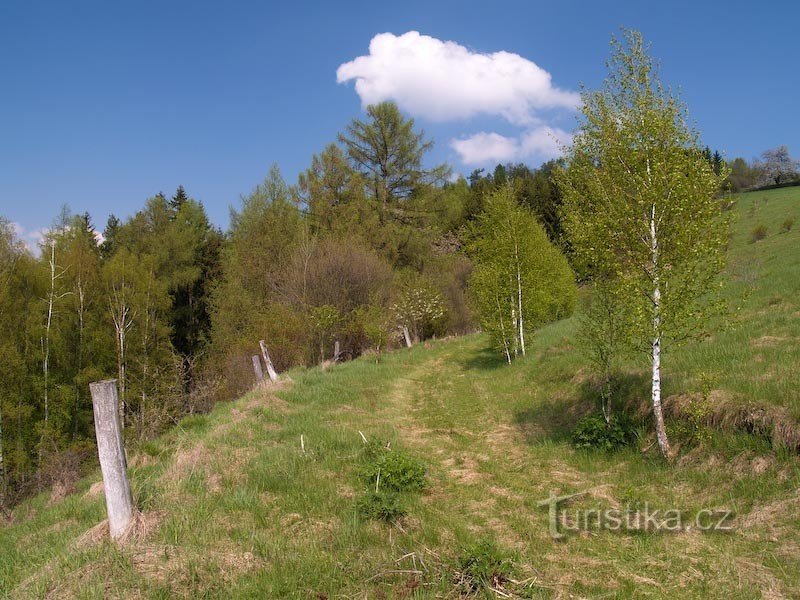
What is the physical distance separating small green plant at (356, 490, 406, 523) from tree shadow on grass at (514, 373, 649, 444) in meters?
4.88

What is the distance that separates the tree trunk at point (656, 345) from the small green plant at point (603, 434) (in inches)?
31.3

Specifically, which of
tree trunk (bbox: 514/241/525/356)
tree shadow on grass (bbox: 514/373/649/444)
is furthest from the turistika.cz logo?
tree trunk (bbox: 514/241/525/356)

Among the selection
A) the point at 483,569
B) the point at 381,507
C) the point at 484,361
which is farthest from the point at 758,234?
the point at 483,569

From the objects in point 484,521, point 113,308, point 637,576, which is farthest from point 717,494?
point 113,308

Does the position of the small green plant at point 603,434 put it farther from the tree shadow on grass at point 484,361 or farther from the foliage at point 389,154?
the foliage at point 389,154

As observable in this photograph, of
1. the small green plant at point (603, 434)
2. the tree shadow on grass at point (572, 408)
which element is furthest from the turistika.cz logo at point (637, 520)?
the tree shadow on grass at point (572, 408)

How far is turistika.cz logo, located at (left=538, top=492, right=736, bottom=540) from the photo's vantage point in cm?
601

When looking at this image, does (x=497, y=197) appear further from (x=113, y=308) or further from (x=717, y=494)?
(x=113, y=308)

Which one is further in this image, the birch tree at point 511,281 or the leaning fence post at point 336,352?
the leaning fence post at point 336,352

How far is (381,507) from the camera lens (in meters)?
6.34

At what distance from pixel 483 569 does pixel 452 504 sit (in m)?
2.52

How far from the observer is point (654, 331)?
8.08 meters

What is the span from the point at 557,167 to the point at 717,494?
730cm

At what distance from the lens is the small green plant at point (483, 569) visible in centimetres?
465
